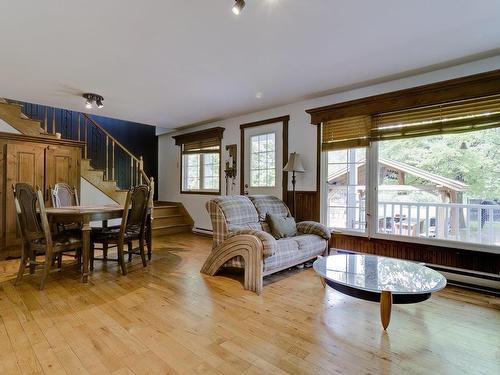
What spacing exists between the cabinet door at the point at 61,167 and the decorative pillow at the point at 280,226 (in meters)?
3.39

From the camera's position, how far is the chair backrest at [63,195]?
4035 millimetres

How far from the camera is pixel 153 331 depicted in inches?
82.6

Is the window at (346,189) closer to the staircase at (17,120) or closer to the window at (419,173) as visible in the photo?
the window at (419,173)

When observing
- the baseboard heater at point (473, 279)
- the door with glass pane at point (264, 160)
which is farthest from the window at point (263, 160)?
the baseboard heater at point (473, 279)

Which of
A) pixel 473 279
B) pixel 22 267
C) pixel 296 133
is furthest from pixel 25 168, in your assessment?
pixel 473 279

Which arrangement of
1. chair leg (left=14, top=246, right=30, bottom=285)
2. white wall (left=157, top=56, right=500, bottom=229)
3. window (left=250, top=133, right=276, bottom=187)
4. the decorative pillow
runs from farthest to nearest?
1. window (left=250, top=133, right=276, bottom=187)
2. the decorative pillow
3. white wall (left=157, top=56, right=500, bottom=229)
4. chair leg (left=14, top=246, right=30, bottom=285)

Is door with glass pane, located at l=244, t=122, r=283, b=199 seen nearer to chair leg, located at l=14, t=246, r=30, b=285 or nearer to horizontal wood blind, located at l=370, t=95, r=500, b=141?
horizontal wood blind, located at l=370, t=95, r=500, b=141

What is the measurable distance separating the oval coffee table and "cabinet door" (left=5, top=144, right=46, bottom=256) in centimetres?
432

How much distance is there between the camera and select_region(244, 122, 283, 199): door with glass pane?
485 cm

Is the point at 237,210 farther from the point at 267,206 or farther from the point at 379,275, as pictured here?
the point at 379,275

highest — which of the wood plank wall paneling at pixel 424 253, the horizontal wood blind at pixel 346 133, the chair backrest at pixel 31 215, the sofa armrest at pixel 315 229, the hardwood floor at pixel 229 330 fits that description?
the horizontal wood blind at pixel 346 133

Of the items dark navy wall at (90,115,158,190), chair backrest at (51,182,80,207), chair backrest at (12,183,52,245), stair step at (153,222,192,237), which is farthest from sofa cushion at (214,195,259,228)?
dark navy wall at (90,115,158,190)

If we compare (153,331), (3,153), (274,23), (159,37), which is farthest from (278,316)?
(3,153)

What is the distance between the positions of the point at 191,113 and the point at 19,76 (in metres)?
2.52
